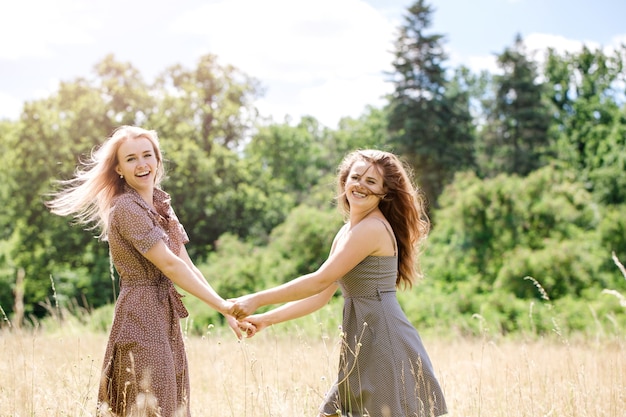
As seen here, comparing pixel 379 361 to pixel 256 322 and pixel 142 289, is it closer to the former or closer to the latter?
pixel 256 322

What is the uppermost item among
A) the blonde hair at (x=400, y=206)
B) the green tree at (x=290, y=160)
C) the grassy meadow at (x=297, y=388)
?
the green tree at (x=290, y=160)

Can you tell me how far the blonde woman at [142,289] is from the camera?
2.94m

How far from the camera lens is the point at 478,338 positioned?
997cm

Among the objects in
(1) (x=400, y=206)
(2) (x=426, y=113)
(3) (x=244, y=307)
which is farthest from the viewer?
(2) (x=426, y=113)

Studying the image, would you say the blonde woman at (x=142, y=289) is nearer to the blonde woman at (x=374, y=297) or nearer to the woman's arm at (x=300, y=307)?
the woman's arm at (x=300, y=307)

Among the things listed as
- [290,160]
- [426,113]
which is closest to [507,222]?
[426,113]

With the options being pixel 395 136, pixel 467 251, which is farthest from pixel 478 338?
pixel 395 136

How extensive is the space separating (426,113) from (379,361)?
2742 cm

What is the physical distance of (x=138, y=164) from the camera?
330 cm

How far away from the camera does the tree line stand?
12.9m

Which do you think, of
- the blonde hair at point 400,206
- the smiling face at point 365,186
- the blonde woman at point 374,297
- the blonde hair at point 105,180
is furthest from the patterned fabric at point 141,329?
the blonde hair at point 400,206

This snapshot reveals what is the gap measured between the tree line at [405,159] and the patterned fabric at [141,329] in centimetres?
90

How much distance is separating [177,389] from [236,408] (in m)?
1.17

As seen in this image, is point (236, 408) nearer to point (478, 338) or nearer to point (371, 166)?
point (371, 166)
